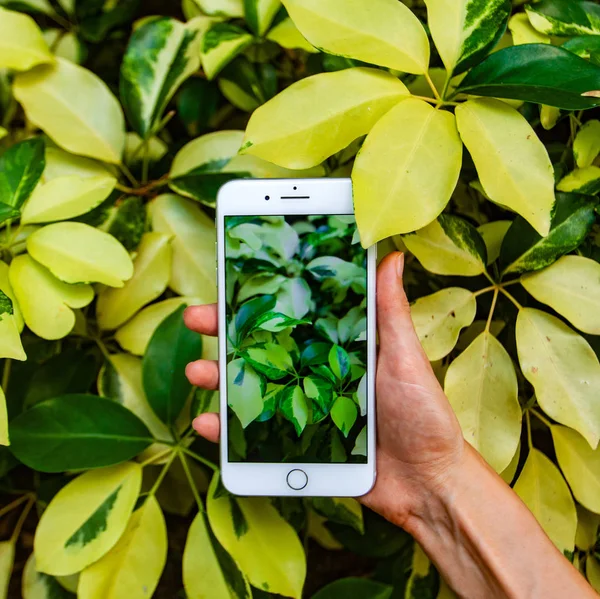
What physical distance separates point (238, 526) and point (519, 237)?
482mm

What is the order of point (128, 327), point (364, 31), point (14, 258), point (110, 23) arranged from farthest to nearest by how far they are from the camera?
point (110, 23), point (128, 327), point (14, 258), point (364, 31)

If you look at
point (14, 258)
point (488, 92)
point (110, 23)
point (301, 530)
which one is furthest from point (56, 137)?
point (301, 530)

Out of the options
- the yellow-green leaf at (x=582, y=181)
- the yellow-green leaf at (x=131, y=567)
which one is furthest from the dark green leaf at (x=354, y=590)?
the yellow-green leaf at (x=582, y=181)

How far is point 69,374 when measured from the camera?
811 millimetres

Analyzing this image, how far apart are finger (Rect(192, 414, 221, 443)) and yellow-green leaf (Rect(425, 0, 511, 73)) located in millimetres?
496

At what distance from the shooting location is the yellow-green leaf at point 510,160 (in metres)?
0.54

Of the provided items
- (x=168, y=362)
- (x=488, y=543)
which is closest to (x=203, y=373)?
(x=168, y=362)

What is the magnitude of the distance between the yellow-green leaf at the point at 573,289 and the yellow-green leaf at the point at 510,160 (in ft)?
0.38

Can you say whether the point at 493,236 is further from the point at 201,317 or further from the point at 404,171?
the point at 201,317

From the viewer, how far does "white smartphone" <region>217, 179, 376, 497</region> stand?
27.0 inches

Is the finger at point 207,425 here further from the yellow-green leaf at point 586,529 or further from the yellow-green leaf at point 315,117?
the yellow-green leaf at point 586,529

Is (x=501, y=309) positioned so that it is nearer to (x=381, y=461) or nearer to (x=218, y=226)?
(x=381, y=461)

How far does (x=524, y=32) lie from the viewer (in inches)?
25.3

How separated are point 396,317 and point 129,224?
0.36m
